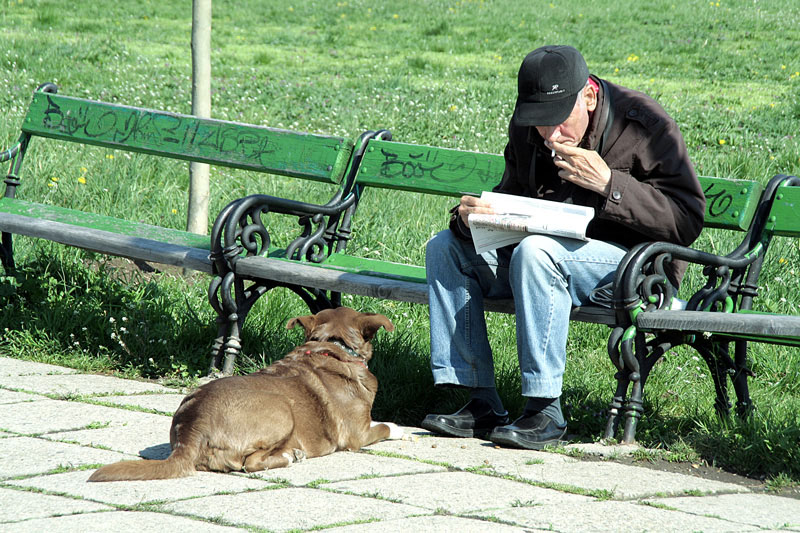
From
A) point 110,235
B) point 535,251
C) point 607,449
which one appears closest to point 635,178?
point 535,251

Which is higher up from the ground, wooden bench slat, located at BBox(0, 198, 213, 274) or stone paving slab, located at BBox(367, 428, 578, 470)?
wooden bench slat, located at BBox(0, 198, 213, 274)

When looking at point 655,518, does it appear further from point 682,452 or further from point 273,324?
point 273,324

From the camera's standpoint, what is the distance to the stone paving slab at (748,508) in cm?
275

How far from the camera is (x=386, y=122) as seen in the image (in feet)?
33.0

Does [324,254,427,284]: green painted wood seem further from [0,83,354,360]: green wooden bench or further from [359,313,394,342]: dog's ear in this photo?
[359,313,394,342]: dog's ear

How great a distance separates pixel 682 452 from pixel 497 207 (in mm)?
1173

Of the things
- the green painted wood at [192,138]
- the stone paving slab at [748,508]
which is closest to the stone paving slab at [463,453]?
the stone paving slab at [748,508]

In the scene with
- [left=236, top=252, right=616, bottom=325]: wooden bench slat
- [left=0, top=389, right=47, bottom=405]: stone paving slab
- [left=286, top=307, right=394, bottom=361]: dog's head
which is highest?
[left=236, top=252, right=616, bottom=325]: wooden bench slat

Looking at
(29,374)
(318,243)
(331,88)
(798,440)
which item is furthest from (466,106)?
(798,440)

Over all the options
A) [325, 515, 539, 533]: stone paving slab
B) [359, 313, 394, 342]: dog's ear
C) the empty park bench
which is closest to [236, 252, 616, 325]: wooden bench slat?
the empty park bench

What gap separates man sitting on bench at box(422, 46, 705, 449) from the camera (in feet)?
11.6

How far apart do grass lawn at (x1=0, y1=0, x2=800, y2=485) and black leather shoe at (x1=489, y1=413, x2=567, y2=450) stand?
1.20 feet

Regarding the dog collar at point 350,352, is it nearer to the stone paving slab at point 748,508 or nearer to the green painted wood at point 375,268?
the green painted wood at point 375,268

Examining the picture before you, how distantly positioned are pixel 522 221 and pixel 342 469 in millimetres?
1163
